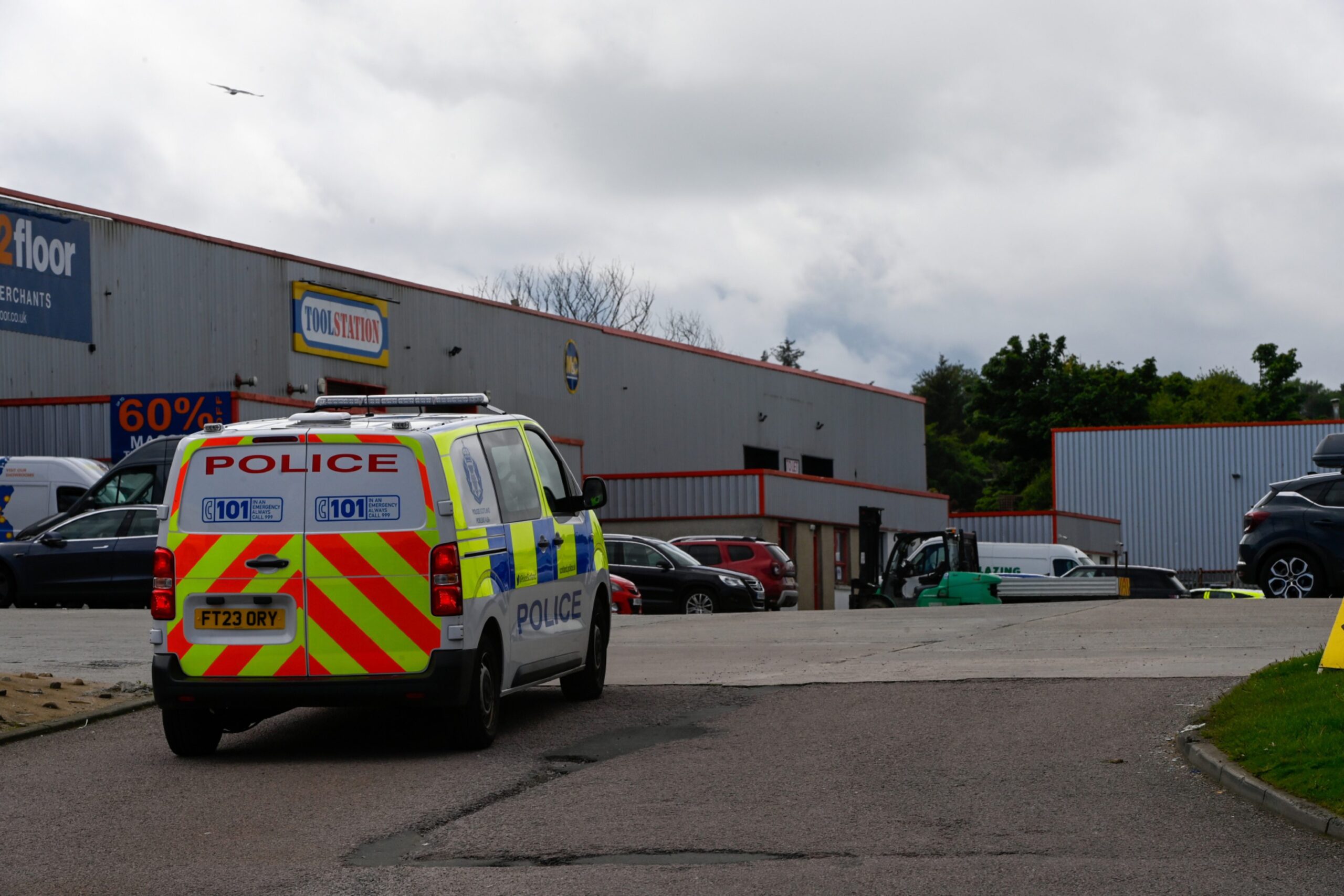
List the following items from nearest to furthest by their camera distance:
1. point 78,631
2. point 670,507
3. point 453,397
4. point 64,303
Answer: point 453,397
point 78,631
point 64,303
point 670,507

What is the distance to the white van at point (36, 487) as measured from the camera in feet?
92.0

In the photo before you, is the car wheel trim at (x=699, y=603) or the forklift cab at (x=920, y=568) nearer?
the car wheel trim at (x=699, y=603)

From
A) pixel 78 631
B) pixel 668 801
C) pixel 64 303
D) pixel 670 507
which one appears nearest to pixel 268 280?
pixel 64 303

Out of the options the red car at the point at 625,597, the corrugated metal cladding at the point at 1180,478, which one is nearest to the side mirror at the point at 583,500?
the red car at the point at 625,597

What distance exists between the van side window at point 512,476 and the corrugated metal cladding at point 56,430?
81.6ft

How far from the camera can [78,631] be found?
731 inches

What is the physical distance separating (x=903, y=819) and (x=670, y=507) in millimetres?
37426

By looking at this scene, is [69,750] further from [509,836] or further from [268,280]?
[268,280]

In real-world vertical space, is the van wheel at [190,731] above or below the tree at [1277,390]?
below

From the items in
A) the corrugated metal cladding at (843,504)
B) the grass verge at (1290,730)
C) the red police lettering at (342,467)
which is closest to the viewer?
the grass verge at (1290,730)

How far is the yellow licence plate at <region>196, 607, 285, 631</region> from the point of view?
9.56 m

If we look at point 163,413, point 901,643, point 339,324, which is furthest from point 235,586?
point 339,324

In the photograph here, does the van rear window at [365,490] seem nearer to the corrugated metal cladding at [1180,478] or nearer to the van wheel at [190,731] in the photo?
the van wheel at [190,731]

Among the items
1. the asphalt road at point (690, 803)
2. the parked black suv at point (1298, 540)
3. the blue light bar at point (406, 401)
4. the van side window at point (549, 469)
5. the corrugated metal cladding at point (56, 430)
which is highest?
the corrugated metal cladding at point (56, 430)
